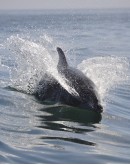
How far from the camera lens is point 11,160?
688 centimetres

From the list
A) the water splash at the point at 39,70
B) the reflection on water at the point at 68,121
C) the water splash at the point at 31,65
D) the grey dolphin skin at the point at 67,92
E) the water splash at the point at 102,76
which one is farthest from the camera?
the water splash at the point at 31,65

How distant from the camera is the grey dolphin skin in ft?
34.3

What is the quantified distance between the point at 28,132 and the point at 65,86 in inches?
103

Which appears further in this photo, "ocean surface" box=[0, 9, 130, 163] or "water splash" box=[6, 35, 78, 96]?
"water splash" box=[6, 35, 78, 96]

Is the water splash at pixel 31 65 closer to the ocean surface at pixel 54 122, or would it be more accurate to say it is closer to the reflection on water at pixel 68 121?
the ocean surface at pixel 54 122

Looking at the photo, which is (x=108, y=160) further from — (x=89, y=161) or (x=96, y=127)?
(x=96, y=127)

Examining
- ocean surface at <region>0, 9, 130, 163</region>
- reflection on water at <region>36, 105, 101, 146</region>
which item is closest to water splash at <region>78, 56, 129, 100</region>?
ocean surface at <region>0, 9, 130, 163</region>

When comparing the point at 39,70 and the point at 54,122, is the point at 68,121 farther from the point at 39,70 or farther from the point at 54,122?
the point at 39,70

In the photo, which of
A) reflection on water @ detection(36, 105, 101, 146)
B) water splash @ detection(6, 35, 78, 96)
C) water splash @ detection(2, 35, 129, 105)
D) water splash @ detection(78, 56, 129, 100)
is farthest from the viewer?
water splash @ detection(6, 35, 78, 96)

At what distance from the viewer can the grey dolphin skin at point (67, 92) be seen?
10461 millimetres

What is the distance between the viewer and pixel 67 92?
1105 cm

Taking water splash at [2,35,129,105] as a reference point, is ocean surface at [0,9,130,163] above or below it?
below

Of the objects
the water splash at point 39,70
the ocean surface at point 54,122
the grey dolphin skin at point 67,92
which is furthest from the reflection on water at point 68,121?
the water splash at point 39,70

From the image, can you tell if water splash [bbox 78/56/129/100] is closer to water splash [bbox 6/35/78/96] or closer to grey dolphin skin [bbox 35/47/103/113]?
grey dolphin skin [bbox 35/47/103/113]
